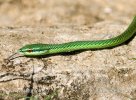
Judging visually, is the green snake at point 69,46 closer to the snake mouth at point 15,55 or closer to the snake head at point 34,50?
the snake head at point 34,50

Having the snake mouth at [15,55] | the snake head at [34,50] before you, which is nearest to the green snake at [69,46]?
the snake head at [34,50]

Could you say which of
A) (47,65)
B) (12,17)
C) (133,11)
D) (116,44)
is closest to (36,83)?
(47,65)

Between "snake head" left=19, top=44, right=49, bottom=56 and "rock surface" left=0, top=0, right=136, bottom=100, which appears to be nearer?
"rock surface" left=0, top=0, right=136, bottom=100

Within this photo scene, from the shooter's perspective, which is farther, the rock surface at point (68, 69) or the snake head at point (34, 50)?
the snake head at point (34, 50)

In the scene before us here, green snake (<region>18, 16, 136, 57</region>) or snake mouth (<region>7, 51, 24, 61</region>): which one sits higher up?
green snake (<region>18, 16, 136, 57</region>)

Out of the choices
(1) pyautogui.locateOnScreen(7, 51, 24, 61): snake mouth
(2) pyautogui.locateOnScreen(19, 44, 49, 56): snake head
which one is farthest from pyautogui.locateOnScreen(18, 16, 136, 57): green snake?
(1) pyautogui.locateOnScreen(7, 51, 24, 61): snake mouth

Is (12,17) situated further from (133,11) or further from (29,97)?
(29,97)

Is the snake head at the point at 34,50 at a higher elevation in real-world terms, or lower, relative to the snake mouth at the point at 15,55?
higher

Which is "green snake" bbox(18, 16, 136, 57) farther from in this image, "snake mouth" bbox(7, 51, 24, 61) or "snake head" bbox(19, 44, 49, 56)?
"snake mouth" bbox(7, 51, 24, 61)

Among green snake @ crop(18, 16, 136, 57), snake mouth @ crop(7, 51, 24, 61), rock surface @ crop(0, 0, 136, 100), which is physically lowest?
rock surface @ crop(0, 0, 136, 100)

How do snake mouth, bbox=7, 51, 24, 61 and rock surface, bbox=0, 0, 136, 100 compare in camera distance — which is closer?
rock surface, bbox=0, 0, 136, 100
